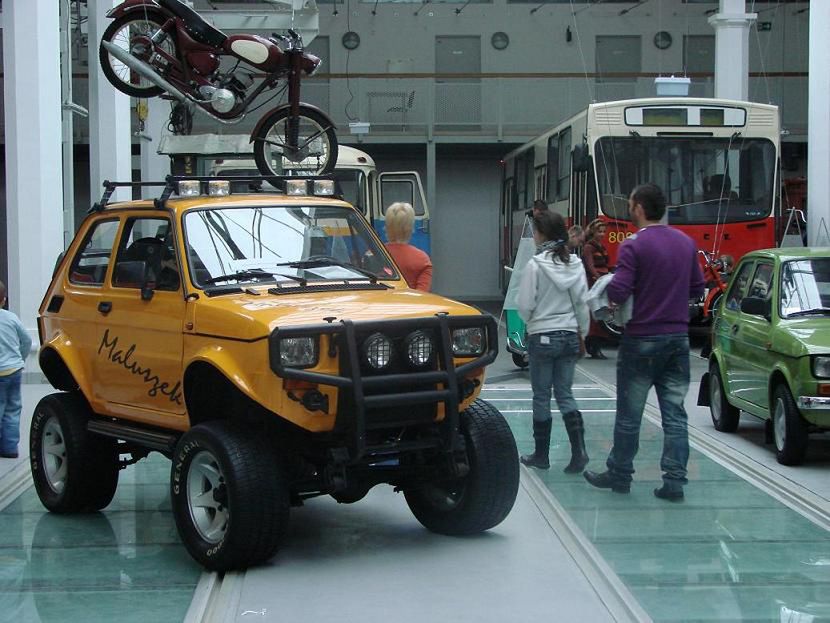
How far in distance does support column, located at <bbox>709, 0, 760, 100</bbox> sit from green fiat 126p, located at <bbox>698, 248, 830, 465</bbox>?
13.9 m

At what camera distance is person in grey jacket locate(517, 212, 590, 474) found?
362 inches

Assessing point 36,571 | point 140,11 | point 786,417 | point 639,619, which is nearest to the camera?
point 639,619

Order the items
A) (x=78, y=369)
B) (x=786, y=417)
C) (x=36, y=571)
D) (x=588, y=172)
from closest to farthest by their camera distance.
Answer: (x=36, y=571)
(x=78, y=369)
(x=786, y=417)
(x=588, y=172)

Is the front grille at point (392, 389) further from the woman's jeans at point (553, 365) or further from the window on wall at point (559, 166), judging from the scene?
the window on wall at point (559, 166)

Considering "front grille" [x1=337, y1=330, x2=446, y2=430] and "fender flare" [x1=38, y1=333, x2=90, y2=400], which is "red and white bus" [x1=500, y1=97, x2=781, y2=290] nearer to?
"fender flare" [x1=38, y1=333, x2=90, y2=400]

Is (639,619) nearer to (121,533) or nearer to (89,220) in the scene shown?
(121,533)

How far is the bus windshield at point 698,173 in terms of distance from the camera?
19.7 meters

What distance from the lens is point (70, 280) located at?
341 inches

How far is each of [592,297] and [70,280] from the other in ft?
10.8

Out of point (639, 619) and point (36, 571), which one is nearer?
point (639, 619)

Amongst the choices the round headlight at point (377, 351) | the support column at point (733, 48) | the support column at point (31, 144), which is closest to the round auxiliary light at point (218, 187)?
the round headlight at point (377, 351)

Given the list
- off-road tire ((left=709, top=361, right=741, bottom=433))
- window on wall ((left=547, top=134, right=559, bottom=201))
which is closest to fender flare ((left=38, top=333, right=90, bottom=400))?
off-road tire ((left=709, top=361, right=741, bottom=433))

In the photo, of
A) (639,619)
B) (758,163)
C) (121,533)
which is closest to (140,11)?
(121,533)

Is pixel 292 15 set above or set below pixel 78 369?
above
